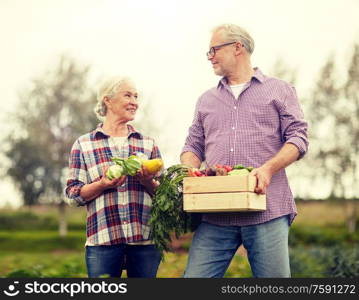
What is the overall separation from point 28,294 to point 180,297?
3.44ft

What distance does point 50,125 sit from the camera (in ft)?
109

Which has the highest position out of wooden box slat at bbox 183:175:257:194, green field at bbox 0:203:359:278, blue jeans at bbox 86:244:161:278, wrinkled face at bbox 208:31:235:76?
wrinkled face at bbox 208:31:235:76

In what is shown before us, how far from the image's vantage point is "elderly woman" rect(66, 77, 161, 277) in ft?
15.7

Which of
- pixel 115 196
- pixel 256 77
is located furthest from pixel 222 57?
pixel 115 196

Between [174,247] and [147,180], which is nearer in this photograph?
[147,180]

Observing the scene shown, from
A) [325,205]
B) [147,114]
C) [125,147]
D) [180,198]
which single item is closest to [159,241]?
[180,198]

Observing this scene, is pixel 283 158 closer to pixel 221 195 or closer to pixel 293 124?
pixel 293 124

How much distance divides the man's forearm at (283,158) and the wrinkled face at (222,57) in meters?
0.69

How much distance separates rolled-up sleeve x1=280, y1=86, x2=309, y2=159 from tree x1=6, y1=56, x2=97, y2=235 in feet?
92.1

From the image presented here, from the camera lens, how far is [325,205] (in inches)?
1308

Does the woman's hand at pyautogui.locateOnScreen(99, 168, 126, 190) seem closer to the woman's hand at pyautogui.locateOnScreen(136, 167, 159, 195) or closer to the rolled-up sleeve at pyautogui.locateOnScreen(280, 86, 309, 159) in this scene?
the woman's hand at pyautogui.locateOnScreen(136, 167, 159, 195)

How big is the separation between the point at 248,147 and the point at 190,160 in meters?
0.45

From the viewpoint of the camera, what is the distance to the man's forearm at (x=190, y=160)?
4.91 m

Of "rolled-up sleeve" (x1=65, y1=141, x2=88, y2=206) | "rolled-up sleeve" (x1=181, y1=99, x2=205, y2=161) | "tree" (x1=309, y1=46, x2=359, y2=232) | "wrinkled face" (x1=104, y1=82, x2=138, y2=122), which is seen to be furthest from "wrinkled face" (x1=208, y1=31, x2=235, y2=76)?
"tree" (x1=309, y1=46, x2=359, y2=232)
